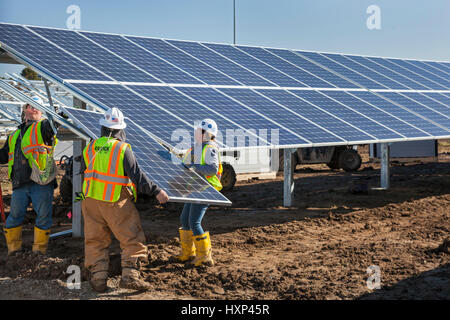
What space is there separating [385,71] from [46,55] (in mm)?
11282

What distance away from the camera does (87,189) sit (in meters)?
6.10

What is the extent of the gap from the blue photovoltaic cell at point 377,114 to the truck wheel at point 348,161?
9112mm

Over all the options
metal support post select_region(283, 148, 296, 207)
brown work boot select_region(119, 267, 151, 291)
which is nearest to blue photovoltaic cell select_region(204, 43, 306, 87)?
metal support post select_region(283, 148, 296, 207)

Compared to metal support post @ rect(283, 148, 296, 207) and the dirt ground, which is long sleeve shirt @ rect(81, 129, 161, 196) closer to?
the dirt ground

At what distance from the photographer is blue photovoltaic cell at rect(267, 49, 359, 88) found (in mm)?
14156

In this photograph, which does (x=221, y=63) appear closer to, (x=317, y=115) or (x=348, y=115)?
(x=317, y=115)

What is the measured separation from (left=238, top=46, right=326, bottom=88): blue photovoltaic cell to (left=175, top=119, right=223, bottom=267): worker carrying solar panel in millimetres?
6789

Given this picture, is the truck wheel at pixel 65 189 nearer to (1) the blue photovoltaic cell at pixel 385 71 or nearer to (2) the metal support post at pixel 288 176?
(2) the metal support post at pixel 288 176

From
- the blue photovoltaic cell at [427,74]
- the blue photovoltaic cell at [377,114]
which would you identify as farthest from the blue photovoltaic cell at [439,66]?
the blue photovoltaic cell at [377,114]

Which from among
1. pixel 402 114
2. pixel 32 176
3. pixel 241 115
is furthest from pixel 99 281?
pixel 402 114

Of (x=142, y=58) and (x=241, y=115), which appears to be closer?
(x=241, y=115)

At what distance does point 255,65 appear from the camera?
1355 centimetres

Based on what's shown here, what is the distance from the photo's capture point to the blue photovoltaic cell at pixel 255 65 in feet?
42.4
